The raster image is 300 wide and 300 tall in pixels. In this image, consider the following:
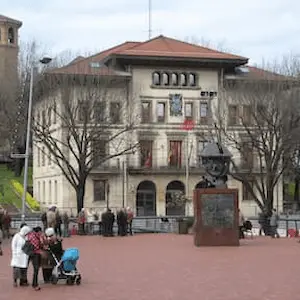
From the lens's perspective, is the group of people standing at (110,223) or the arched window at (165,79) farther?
the arched window at (165,79)

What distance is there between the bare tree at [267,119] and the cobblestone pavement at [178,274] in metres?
19.2

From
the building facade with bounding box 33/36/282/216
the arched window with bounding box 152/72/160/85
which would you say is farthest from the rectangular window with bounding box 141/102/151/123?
the arched window with bounding box 152/72/160/85

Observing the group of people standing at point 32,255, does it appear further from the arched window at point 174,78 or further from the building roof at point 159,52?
the arched window at point 174,78

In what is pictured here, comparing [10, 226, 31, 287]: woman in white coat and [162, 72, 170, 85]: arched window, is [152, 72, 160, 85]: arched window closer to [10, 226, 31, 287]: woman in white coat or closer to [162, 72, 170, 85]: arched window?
[162, 72, 170, 85]: arched window

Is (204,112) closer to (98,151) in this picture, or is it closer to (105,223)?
(98,151)

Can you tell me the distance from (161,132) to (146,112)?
7.34ft

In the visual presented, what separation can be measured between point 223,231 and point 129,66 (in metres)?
37.7

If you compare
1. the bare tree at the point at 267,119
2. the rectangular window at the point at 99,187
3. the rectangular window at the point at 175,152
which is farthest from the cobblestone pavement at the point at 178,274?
the rectangular window at the point at 175,152

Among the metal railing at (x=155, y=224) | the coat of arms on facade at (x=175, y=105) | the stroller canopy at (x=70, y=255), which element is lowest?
the metal railing at (x=155, y=224)

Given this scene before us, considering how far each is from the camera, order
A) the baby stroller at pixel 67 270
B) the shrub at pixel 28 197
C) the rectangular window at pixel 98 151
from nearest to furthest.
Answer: the baby stroller at pixel 67 270, the rectangular window at pixel 98 151, the shrub at pixel 28 197

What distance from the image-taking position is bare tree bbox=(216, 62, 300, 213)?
162ft

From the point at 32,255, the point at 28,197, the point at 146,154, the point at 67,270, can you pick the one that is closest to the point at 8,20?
the point at 28,197

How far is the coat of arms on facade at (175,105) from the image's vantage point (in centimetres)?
6812

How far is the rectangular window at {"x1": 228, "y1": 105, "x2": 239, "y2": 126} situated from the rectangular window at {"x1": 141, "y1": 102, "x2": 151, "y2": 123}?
1137 cm
